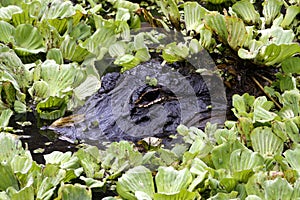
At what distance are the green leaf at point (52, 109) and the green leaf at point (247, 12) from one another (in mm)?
801

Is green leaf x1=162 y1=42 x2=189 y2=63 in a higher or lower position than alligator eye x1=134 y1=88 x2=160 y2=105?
higher

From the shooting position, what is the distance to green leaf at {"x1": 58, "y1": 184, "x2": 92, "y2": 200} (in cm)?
168

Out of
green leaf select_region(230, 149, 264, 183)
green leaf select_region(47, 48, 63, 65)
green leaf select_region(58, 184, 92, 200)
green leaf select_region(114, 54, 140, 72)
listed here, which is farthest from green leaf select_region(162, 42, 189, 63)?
green leaf select_region(58, 184, 92, 200)

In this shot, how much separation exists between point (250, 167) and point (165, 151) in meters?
0.26

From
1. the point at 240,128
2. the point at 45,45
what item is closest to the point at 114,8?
the point at 45,45

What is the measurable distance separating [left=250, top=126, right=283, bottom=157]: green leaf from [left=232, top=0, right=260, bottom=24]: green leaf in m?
0.76

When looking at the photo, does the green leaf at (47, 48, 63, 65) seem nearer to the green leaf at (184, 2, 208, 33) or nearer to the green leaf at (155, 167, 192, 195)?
the green leaf at (184, 2, 208, 33)

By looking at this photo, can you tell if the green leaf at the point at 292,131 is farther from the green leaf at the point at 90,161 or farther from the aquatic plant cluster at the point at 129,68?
the green leaf at the point at 90,161

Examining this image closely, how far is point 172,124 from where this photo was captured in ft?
7.29

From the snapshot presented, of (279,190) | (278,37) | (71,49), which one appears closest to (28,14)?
(71,49)

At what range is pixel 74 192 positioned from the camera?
1691 millimetres

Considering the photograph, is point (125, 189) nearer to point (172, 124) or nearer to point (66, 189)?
point (66, 189)

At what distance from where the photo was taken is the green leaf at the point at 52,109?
221 cm

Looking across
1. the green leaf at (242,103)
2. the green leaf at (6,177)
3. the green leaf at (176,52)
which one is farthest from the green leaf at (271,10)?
the green leaf at (6,177)
